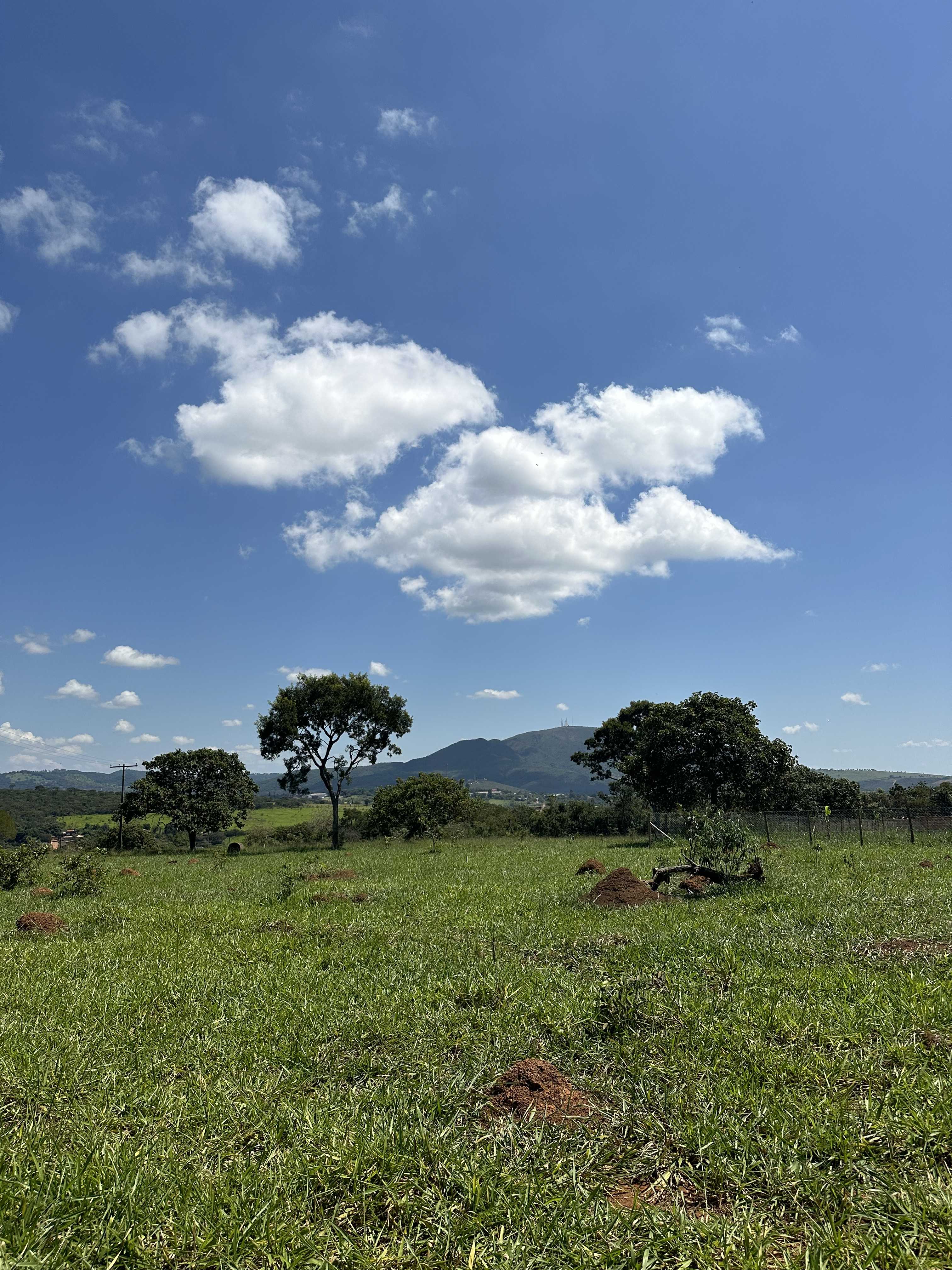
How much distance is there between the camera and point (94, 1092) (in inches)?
201

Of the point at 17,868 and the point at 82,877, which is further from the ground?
the point at 82,877

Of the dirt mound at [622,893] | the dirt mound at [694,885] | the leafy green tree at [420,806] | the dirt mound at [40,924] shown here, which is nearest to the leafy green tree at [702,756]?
the leafy green tree at [420,806]

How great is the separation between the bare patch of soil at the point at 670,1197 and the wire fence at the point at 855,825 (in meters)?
20.9

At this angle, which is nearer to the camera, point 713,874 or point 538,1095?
point 538,1095

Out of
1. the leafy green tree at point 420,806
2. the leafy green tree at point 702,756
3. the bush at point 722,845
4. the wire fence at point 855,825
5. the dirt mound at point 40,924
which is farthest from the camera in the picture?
the leafy green tree at point 420,806

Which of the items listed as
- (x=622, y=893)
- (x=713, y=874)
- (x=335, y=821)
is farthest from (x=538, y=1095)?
(x=335, y=821)

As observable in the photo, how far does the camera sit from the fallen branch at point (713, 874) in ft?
45.8

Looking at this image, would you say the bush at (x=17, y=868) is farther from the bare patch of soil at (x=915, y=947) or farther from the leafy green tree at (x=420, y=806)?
the bare patch of soil at (x=915, y=947)

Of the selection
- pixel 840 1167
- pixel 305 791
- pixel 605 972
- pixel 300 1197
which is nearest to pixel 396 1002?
pixel 605 972

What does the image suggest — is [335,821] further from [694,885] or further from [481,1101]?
[481,1101]

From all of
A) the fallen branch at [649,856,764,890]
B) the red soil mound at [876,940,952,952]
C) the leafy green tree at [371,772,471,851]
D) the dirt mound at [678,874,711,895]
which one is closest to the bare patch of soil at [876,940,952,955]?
the red soil mound at [876,940,952,952]

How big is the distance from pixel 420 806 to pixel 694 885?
92.7ft

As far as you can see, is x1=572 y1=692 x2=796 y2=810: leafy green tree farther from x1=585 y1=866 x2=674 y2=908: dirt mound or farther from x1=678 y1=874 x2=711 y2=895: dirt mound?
x1=585 y1=866 x2=674 y2=908: dirt mound

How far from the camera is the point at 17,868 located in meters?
20.6
